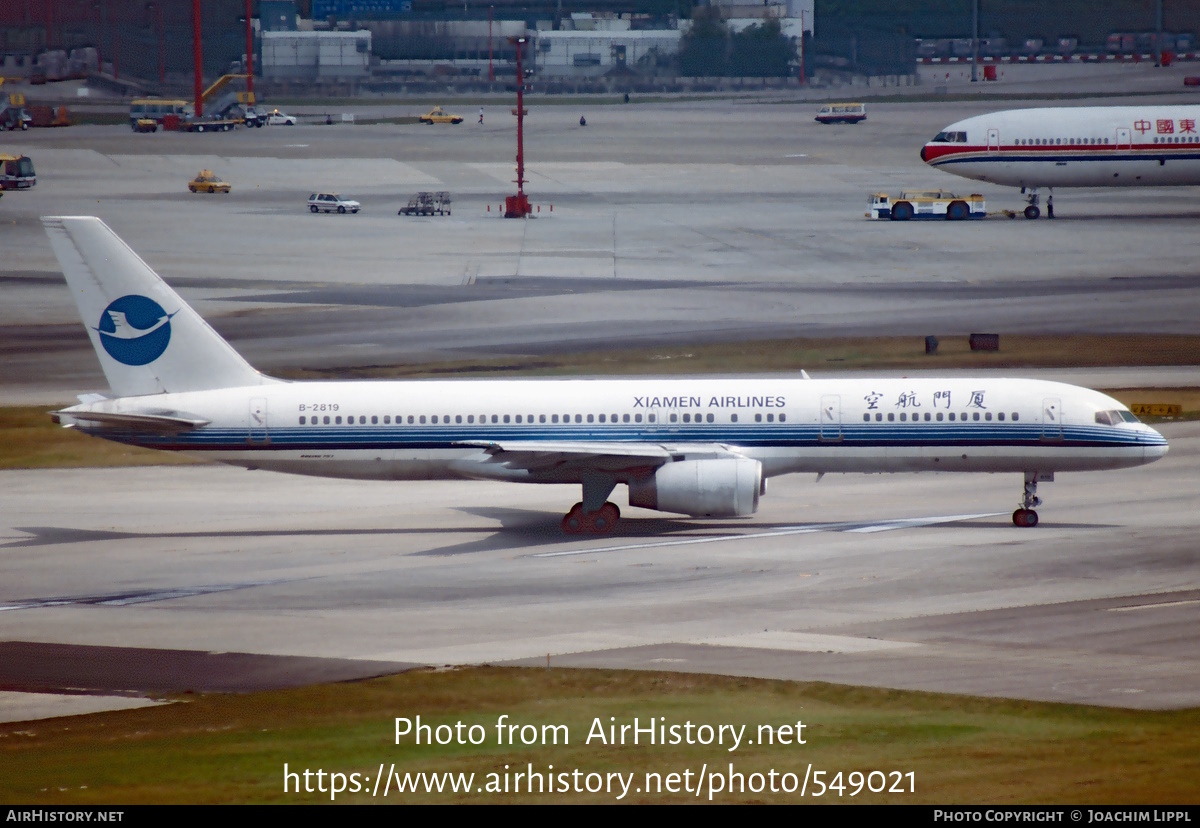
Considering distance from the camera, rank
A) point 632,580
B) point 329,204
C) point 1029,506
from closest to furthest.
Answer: point 632,580, point 1029,506, point 329,204

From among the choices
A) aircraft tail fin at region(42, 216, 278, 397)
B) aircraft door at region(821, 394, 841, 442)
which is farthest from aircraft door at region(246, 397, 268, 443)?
aircraft door at region(821, 394, 841, 442)

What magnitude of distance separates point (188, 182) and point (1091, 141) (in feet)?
265

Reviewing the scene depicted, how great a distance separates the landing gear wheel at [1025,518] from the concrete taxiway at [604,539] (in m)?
0.73

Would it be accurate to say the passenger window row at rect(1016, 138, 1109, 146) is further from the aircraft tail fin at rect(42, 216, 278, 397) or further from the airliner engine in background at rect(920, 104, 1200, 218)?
the aircraft tail fin at rect(42, 216, 278, 397)

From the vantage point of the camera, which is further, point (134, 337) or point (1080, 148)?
point (1080, 148)

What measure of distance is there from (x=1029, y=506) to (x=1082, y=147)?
261 ft

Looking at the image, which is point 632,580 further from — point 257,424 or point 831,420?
point 257,424

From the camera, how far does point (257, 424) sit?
4516 cm

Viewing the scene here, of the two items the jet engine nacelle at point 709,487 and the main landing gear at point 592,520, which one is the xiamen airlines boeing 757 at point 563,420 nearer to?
the main landing gear at point 592,520

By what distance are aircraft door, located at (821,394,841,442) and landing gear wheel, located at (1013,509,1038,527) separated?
5560mm

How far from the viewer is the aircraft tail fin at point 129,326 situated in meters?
45.8

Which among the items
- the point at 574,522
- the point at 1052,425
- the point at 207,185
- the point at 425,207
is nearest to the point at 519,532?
the point at 574,522

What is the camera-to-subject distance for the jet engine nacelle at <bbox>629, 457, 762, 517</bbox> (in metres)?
42.9
